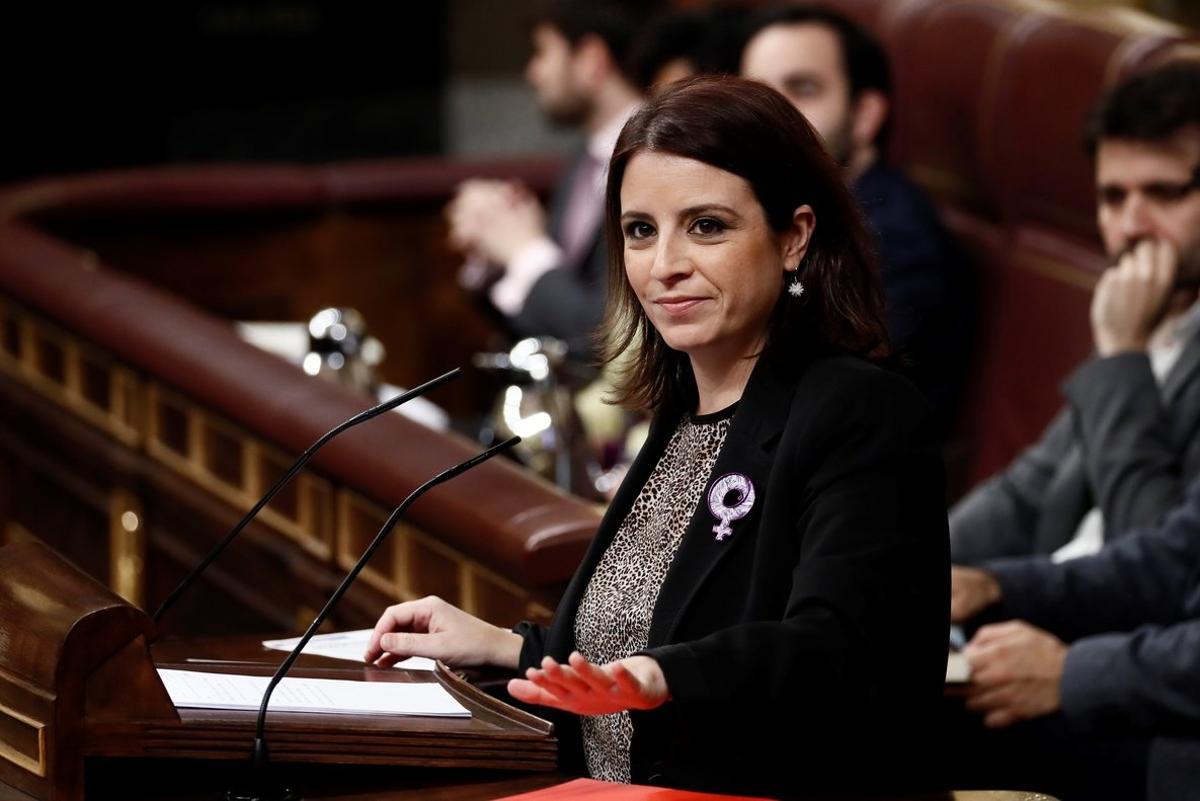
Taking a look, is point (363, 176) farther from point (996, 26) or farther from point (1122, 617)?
point (1122, 617)

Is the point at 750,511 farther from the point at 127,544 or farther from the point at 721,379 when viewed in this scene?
the point at 127,544

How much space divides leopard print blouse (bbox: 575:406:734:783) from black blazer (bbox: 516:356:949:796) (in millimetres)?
40

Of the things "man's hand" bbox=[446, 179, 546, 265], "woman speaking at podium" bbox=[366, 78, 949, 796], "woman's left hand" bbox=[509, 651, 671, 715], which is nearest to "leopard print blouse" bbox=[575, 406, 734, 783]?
"woman speaking at podium" bbox=[366, 78, 949, 796]

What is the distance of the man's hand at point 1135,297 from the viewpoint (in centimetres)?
Answer: 269

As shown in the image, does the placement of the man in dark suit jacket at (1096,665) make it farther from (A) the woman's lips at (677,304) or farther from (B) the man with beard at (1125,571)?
(A) the woman's lips at (677,304)

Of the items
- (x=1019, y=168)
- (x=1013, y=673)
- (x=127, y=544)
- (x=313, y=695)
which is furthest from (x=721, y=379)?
(x=127, y=544)

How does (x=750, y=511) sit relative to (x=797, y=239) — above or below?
below

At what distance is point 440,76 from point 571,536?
4729mm

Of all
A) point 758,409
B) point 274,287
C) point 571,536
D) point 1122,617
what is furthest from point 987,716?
point 274,287

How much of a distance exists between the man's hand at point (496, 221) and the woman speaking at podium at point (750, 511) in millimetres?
2591

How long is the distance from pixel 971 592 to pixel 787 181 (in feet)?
3.36

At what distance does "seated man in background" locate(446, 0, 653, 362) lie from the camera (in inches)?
158

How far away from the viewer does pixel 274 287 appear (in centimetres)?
477

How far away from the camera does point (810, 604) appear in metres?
1.35
